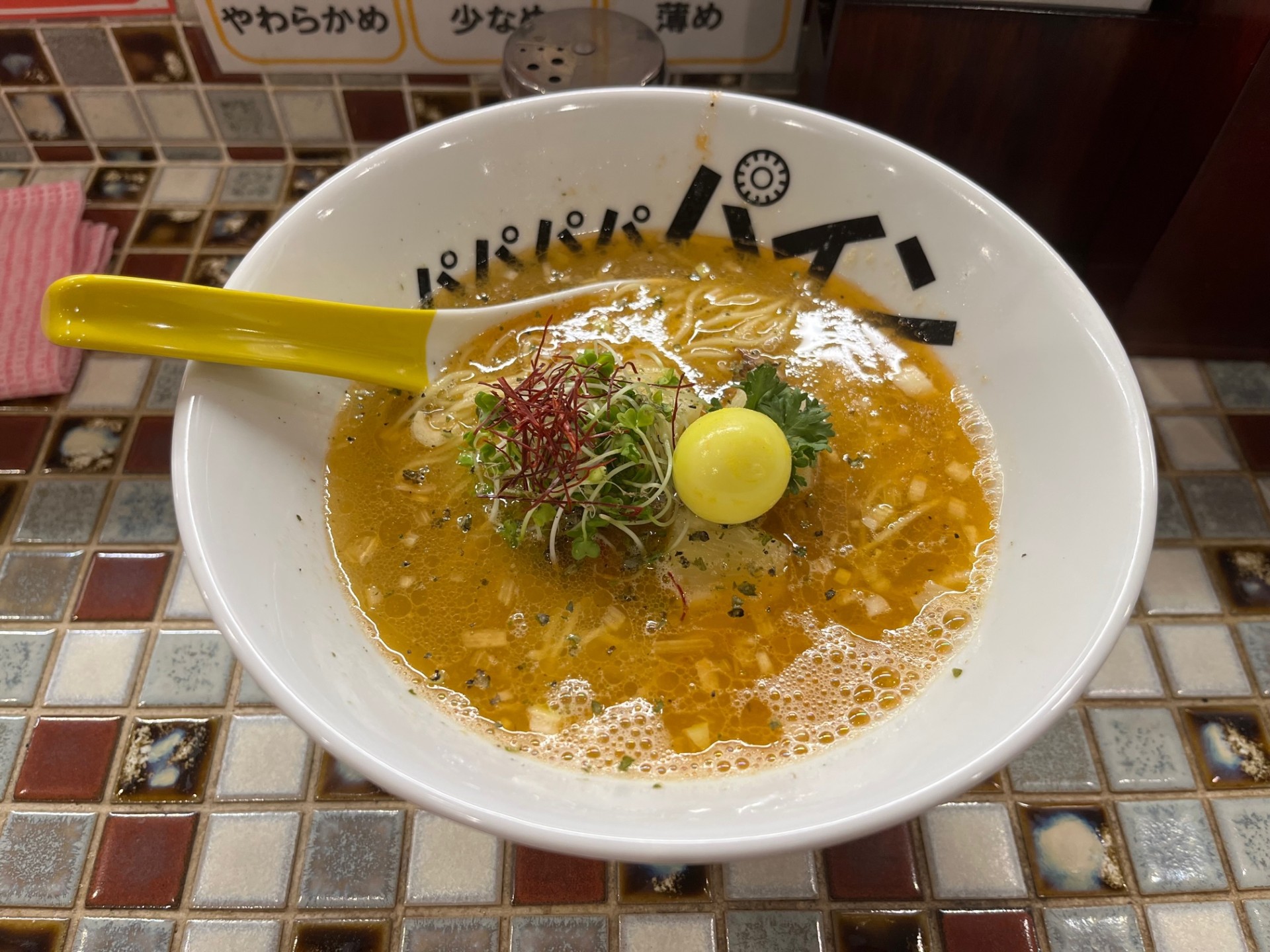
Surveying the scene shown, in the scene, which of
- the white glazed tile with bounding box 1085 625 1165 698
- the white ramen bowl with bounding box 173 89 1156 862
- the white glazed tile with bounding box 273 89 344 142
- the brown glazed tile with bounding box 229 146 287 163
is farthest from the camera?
the brown glazed tile with bounding box 229 146 287 163

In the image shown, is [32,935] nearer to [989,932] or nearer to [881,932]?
[881,932]

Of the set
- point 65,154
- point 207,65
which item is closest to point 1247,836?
point 207,65

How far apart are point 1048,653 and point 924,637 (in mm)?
169

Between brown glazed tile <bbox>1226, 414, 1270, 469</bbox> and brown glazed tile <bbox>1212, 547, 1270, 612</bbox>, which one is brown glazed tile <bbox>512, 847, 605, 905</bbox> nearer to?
brown glazed tile <bbox>1212, 547, 1270, 612</bbox>

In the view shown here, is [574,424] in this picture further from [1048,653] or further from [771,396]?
[1048,653]

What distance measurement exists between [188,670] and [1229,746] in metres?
1.43

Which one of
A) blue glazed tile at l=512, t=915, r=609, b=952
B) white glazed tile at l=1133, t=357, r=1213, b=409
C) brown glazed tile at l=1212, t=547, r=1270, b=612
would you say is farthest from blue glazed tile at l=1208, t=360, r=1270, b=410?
blue glazed tile at l=512, t=915, r=609, b=952

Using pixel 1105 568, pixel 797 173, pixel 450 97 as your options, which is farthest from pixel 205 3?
pixel 1105 568

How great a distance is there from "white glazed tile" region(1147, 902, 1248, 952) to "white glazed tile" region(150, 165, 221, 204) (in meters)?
2.01

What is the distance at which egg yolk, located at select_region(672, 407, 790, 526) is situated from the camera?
1.01 meters

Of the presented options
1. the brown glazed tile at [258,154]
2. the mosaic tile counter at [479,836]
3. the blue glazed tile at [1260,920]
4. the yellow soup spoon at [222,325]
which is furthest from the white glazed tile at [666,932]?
the brown glazed tile at [258,154]

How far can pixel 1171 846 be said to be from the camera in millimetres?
1078

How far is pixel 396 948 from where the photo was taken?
986mm

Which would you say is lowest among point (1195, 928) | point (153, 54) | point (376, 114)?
point (1195, 928)
